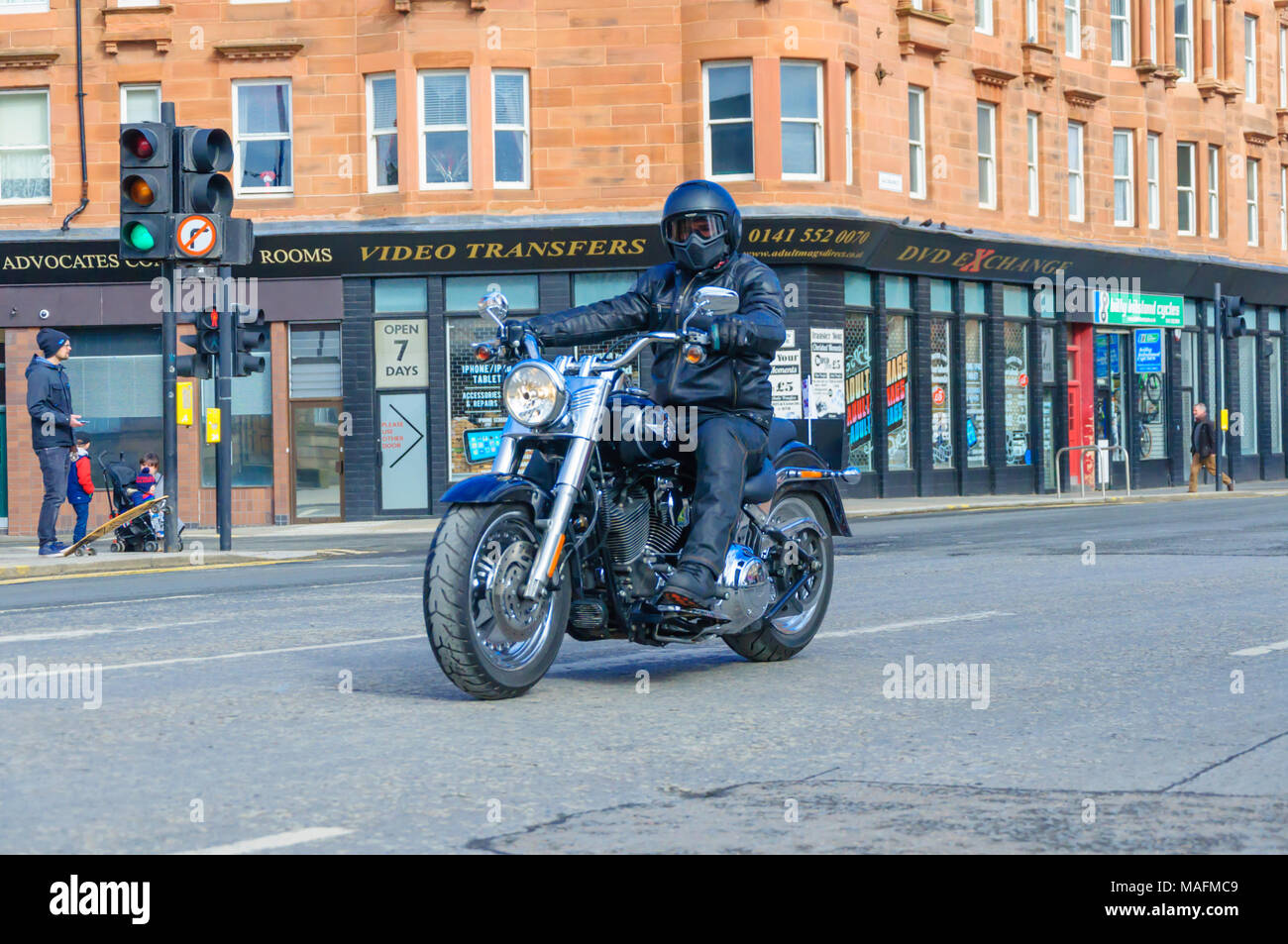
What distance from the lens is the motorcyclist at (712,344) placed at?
7.29m

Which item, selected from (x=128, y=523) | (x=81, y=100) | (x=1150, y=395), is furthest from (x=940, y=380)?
(x=128, y=523)

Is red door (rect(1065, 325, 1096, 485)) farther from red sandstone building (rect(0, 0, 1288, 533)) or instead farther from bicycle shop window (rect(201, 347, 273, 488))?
bicycle shop window (rect(201, 347, 273, 488))

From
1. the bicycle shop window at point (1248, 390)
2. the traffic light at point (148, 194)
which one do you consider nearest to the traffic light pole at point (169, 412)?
the traffic light at point (148, 194)

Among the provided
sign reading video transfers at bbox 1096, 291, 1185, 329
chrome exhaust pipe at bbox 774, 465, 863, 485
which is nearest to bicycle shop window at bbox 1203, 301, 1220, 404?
sign reading video transfers at bbox 1096, 291, 1185, 329

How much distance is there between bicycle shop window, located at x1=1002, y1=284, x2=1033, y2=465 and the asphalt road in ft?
75.8

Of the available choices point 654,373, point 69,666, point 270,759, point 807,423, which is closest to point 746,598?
point 654,373

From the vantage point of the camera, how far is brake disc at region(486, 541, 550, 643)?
6.80 meters

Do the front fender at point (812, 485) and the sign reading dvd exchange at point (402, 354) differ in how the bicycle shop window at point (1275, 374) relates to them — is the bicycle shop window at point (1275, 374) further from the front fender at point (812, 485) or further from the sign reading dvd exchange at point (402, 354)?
the front fender at point (812, 485)

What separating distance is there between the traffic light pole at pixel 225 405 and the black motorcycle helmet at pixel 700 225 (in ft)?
36.6

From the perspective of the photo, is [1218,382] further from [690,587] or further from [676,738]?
[676,738]

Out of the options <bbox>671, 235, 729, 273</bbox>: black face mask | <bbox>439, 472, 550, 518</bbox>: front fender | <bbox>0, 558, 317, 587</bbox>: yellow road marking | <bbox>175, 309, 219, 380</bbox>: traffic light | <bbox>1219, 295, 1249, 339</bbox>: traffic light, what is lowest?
<bbox>0, 558, 317, 587</bbox>: yellow road marking

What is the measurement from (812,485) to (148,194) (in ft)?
33.2

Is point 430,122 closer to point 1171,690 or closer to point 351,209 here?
point 351,209

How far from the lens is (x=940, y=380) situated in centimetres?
3250
